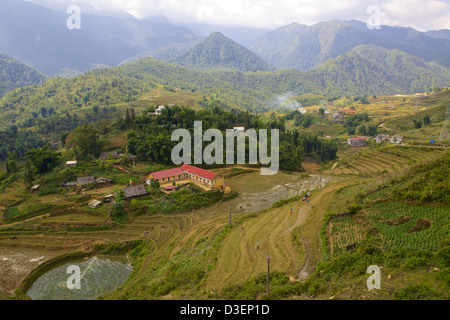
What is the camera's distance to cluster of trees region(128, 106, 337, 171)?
39.9m

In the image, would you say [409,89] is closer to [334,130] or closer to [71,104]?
[334,130]

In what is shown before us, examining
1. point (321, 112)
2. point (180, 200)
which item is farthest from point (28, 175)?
point (321, 112)

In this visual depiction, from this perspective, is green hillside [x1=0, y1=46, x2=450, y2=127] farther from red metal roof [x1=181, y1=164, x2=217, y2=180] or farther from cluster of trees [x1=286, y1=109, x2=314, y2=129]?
red metal roof [x1=181, y1=164, x2=217, y2=180]

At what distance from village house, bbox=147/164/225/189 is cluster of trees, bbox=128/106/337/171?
18.5ft

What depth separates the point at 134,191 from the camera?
29.2 meters

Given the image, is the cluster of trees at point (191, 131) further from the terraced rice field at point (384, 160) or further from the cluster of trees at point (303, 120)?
the cluster of trees at point (303, 120)

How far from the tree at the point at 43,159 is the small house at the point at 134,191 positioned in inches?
503

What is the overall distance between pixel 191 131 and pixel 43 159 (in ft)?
70.3

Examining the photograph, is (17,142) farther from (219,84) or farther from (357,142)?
(219,84)

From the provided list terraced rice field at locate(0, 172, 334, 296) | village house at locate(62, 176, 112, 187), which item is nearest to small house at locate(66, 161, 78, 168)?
village house at locate(62, 176, 112, 187)

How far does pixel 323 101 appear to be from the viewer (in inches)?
4887

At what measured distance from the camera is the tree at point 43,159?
33969 millimetres

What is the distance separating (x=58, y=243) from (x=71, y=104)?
2726 inches

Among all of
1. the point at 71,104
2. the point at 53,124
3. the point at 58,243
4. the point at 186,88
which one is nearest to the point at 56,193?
the point at 58,243
